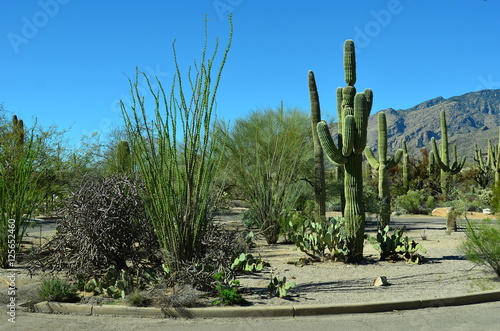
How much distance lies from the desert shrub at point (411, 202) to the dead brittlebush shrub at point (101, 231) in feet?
76.1

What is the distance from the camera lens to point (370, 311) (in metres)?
6.79

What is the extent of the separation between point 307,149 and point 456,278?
12430 mm

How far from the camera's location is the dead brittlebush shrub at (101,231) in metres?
8.09

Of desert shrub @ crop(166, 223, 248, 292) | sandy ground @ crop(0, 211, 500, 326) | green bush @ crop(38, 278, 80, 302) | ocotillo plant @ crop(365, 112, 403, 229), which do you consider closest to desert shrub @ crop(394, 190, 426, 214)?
ocotillo plant @ crop(365, 112, 403, 229)

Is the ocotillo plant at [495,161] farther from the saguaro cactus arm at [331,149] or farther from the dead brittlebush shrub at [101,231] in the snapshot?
the dead brittlebush shrub at [101,231]

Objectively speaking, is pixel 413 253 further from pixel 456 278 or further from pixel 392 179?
pixel 392 179

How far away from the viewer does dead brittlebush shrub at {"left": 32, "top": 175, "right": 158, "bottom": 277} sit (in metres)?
8.09

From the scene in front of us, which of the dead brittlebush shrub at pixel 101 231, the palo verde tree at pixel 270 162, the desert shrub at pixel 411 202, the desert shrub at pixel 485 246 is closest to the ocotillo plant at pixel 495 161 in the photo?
the desert shrub at pixel 411 202

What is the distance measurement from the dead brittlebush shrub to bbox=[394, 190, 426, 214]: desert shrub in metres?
23.2

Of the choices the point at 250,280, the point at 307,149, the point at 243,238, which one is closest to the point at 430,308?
the point at 250,280

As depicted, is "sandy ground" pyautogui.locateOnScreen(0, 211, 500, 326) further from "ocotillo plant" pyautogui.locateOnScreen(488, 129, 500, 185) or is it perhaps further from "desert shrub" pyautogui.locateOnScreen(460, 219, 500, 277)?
"ocotillo plant" pyautogui.locateOnScreen(488, 129, 500, 185)

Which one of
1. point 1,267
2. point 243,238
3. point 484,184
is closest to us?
→ point 1,267

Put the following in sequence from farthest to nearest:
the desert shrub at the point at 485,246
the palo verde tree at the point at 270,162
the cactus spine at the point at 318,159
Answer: the cactus spine at the point at 318,159, the palo verde tree at the point at 270,162, the desert shrub at the point at 485,246

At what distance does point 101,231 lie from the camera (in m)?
8.13
